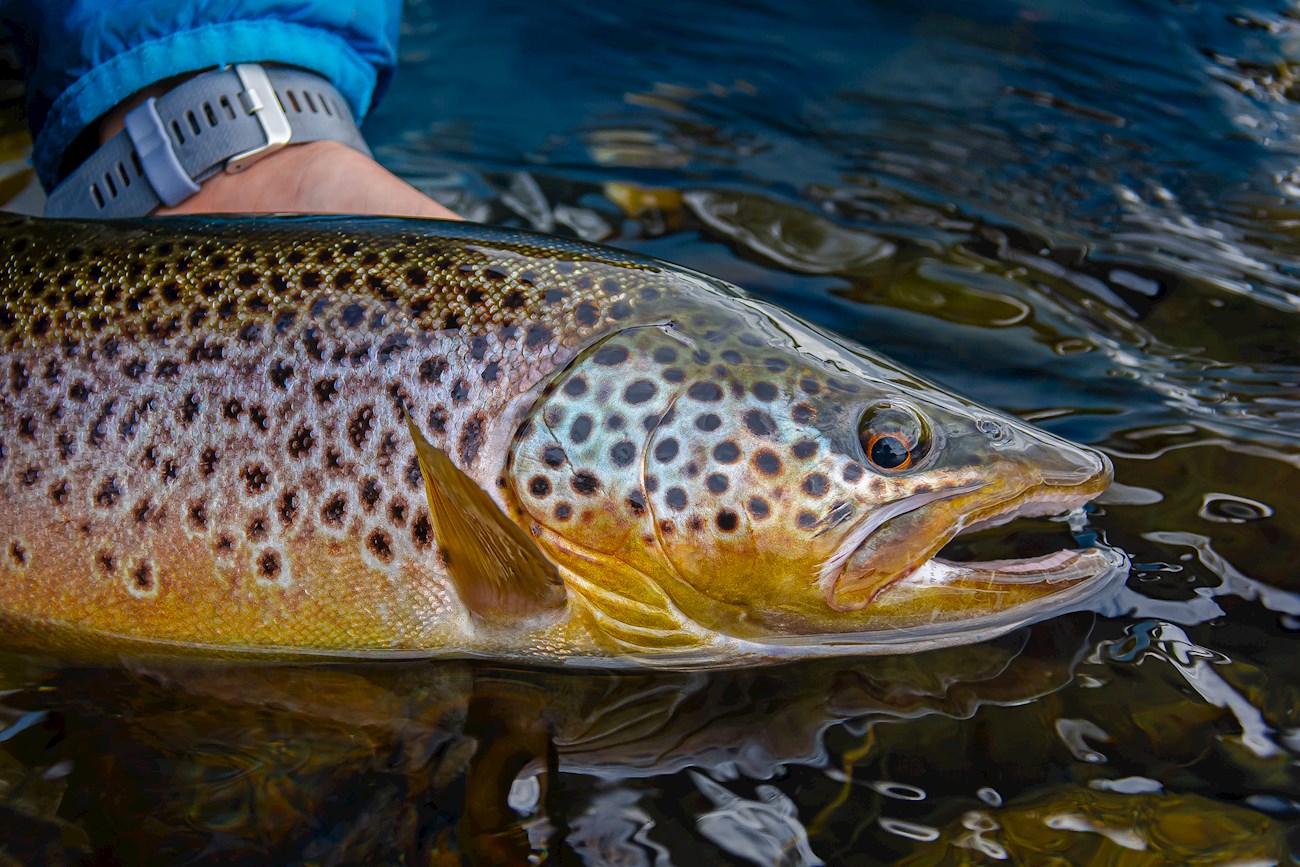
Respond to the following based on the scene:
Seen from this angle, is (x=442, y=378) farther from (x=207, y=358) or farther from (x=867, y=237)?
(x=867, y=237)

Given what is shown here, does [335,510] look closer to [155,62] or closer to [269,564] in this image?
[269,564]

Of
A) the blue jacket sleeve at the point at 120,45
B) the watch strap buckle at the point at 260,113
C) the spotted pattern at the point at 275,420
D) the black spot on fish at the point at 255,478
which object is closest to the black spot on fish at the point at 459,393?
the spotted pattern at the point at 275,420

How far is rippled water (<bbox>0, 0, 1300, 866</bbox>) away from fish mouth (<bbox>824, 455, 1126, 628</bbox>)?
0.59ft

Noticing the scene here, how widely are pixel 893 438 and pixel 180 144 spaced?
2838mm

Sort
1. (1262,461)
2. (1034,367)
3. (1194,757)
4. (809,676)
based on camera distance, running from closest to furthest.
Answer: (1194,757), (809,676), (1262,461), (1034,367)

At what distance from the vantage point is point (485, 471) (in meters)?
2.52

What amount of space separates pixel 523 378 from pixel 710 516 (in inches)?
22.4

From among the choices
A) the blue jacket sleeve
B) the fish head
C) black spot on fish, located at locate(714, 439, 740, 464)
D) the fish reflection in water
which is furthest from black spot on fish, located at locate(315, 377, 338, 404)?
the blue jacket sleeve

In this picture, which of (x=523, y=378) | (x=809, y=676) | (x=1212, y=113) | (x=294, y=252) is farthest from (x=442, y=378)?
(x=1212, y=113)

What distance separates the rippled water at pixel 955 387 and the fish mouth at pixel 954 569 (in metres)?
0.18

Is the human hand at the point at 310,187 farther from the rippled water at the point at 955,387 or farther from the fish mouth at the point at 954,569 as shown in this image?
the fish mouth at the point at 954,569

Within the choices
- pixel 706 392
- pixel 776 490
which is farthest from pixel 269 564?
pixel 776 490

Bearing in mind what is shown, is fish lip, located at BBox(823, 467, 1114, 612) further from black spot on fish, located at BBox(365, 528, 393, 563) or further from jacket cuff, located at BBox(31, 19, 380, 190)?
jacket cuff, located at BBox(31, 19, 380, 190)

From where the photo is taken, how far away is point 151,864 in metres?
2.25
